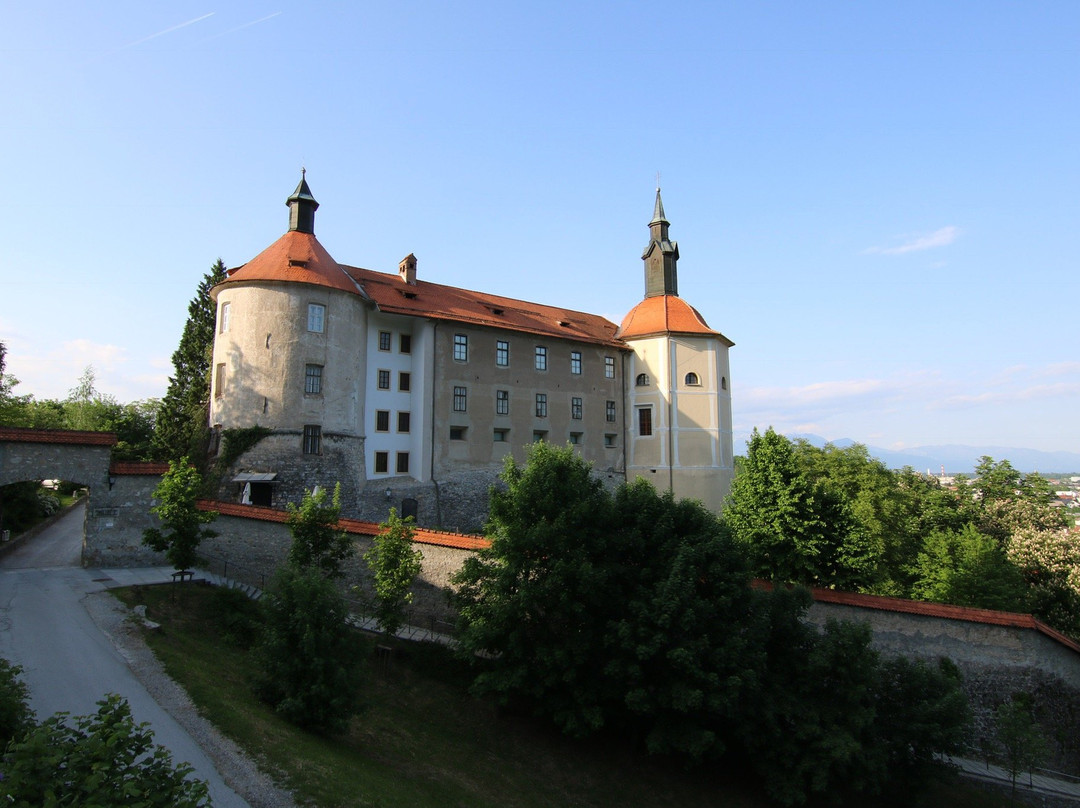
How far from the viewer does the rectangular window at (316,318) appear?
29391 mm

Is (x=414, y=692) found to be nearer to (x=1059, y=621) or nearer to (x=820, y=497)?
(x=820, y=497)

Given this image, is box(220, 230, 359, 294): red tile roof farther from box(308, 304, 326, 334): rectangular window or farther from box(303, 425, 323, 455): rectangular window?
box(303, 425, 323, 455): rectangular window

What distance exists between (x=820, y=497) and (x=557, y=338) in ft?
64.3

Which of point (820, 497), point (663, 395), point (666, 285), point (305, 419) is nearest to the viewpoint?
point (820, 497)

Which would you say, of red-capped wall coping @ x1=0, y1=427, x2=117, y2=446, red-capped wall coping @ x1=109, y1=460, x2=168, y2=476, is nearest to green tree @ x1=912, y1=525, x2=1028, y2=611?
red-capped wall coping @ x1=109, y1=460, x2=168, y2=476

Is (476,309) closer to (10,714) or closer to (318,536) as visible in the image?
(318,536)

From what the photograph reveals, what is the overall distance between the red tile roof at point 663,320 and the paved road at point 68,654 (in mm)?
30366

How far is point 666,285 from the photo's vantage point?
142 feet

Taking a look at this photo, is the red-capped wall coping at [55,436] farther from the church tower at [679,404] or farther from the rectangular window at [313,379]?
the church tower at [679,404]

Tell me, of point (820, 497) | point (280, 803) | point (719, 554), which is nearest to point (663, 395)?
point (820, 497)

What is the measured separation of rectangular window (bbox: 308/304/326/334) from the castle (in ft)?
0.20

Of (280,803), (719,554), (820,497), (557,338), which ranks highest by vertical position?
(557,338)

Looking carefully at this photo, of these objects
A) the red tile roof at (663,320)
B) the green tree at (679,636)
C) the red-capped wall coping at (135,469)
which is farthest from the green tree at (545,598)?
the red tile roof at (663,320)

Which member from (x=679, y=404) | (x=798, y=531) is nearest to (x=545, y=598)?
(x=798, y=531)
